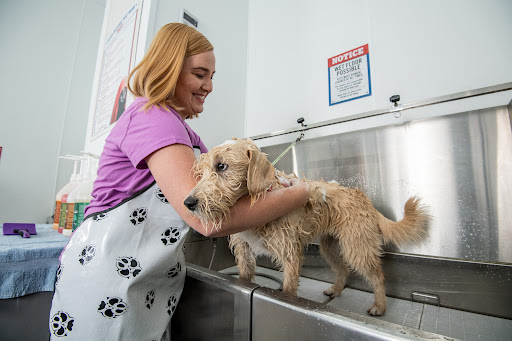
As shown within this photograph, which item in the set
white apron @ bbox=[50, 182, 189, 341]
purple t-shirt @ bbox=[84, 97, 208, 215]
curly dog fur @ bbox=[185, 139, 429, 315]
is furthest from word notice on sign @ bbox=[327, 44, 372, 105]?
white apron @ bbox=[50, 182, 189, 341]

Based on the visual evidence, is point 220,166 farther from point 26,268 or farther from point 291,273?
point 26,268

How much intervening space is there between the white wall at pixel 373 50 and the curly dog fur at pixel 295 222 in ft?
2.29

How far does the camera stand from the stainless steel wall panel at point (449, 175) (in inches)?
37.7

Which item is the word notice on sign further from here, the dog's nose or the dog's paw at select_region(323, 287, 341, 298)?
the dog's nose

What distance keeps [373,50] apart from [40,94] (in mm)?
3432

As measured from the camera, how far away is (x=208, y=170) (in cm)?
67

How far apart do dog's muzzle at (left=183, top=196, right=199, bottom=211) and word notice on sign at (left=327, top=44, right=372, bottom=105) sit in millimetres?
1351

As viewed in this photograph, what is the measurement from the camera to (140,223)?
0.58 m

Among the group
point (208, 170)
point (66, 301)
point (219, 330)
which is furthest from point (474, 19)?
point (66, 301)

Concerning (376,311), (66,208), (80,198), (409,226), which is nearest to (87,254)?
(80,198)

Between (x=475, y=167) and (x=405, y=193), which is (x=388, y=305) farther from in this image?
(x=475, y=167)

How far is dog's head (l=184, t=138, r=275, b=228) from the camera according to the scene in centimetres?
54

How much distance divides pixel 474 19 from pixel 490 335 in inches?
57.4

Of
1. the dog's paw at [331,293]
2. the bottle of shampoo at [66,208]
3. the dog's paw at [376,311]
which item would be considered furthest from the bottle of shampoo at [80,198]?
the dog's paw at [376,311]
